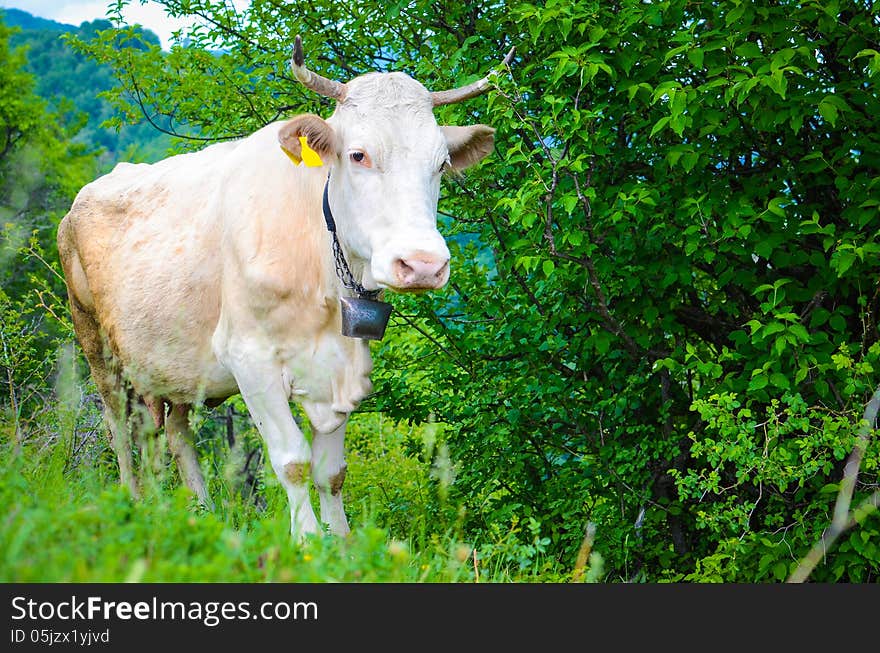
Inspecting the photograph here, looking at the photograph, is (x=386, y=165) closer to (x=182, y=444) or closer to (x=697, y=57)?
(x=697, y=57)

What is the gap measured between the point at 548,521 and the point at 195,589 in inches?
142

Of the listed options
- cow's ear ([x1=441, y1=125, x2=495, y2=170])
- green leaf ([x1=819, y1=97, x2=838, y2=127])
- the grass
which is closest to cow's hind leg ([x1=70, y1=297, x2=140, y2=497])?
the grass

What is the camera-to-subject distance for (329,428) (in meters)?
5.04

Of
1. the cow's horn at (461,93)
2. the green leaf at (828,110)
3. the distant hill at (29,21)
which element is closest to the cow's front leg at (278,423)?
the cow's horn at (461,93)

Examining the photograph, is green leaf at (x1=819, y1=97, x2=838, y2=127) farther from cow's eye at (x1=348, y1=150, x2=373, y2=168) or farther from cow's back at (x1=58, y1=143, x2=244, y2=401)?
cow's back at (x1=58, y1=143, x2=244, y2=401)

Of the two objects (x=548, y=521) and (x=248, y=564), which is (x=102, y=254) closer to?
(x=548, y=521)

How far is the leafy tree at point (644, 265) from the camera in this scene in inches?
181

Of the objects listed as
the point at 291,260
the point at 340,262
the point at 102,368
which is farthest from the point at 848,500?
the point at 102,368

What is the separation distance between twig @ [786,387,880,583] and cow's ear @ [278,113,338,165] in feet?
8.62

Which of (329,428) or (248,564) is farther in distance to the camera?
(329,428)

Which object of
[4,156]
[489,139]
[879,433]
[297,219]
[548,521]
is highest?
[4,156]

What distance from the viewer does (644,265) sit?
17.3ft

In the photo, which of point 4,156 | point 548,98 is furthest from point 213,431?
point 4,156

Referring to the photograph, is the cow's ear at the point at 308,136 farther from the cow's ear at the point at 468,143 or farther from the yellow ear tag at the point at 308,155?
the cow's ear at the point at 468,143
